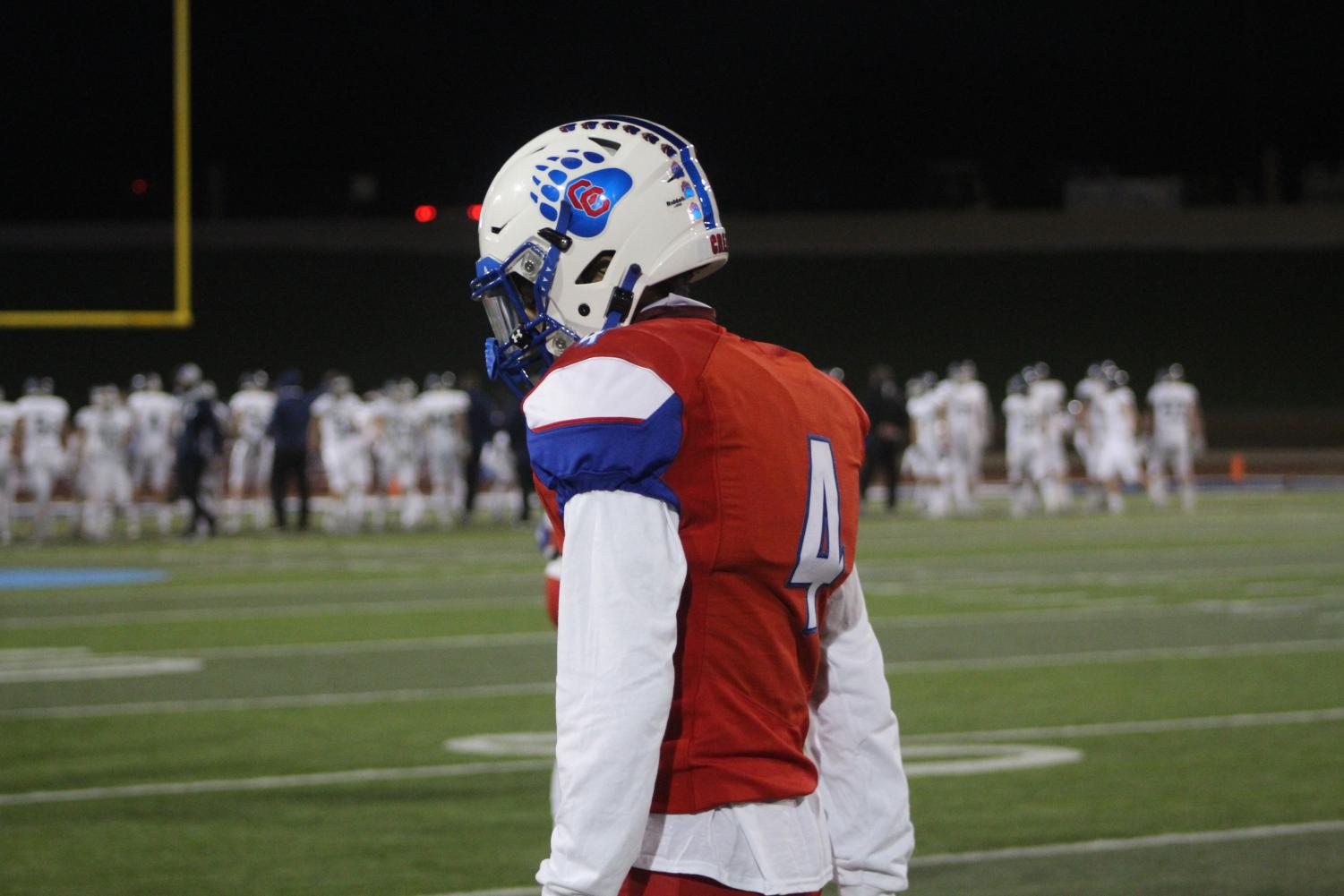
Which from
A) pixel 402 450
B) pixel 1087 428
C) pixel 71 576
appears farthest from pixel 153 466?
pixel 1087 428

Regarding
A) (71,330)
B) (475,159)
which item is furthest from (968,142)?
(71,330)

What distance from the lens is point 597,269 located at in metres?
2.38

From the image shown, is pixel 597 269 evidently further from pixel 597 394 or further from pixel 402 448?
pixel 402 448

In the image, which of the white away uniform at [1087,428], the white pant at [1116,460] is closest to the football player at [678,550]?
the white pant at [1116,460]

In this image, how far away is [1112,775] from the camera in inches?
268

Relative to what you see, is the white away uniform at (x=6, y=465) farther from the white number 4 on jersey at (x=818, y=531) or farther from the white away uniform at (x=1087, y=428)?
the white number 4 on jersey at (x=818, y=531)

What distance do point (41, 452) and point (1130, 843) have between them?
17978 mm

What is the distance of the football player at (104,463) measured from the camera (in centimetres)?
2223

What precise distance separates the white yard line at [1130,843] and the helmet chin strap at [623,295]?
346 cm

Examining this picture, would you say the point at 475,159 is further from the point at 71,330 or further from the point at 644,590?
the point at 644,590

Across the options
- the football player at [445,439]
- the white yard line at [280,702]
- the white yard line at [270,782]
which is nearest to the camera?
the white yard line at [270,782]

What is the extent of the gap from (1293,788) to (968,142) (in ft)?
106

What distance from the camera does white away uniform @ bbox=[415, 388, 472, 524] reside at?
80.8 ft

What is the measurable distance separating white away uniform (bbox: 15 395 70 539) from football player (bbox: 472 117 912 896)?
20227 millimetres
